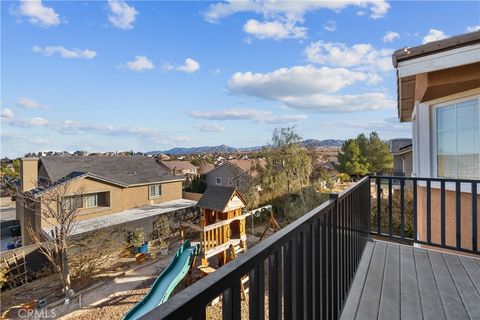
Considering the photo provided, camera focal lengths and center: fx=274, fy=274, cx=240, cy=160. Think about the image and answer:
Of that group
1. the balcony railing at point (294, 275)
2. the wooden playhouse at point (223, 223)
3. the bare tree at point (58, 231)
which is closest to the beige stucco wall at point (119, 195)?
the bare tree at point (58, 231)

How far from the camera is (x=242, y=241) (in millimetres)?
9773

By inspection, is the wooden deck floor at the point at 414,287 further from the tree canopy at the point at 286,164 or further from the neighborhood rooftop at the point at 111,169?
the neighborhood rooftop at the point at 111,169

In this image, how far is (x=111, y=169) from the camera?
18406 mm

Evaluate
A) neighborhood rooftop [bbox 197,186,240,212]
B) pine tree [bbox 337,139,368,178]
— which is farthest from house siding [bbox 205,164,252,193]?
pine tree [bbox 337,139,368,178]

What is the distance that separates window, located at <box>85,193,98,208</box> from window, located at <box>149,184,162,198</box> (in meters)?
3.58

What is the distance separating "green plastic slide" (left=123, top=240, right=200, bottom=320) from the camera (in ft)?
19.5

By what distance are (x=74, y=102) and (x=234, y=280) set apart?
19691 millimetres

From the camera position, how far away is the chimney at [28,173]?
52.4ft

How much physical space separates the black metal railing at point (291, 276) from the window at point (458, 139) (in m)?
2.68

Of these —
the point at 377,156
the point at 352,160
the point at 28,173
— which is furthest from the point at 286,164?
the point at 28,173

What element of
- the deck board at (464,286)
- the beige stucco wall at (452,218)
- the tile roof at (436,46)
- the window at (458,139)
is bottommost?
the deck board at (464,286)

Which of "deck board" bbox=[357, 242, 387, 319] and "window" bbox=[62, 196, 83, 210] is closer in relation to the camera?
"deck board" bbox=[357, 242, 387, 319]

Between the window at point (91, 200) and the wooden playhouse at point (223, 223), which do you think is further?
the window at point (91, 200)

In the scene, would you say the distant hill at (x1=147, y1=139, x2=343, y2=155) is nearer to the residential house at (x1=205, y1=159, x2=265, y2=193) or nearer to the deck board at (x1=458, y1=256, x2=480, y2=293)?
the residential house at (x1=205, y1=159, x2=265, y2=193)
